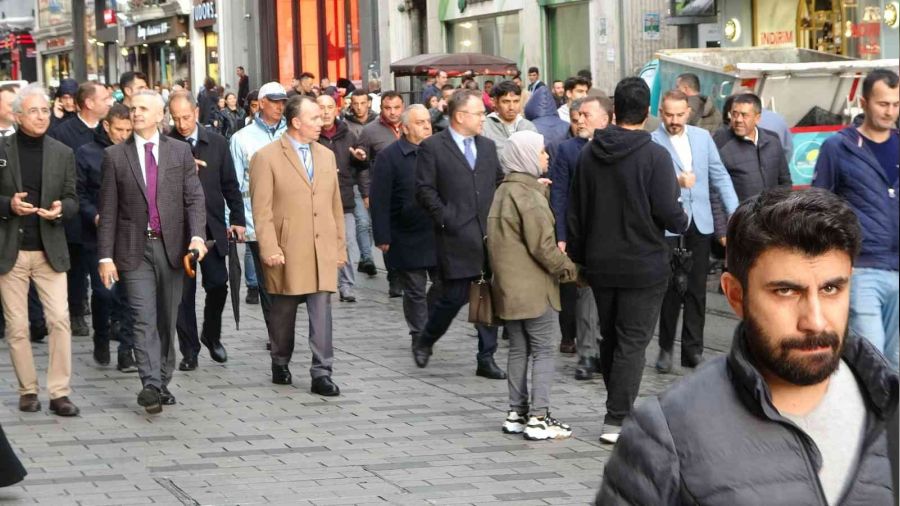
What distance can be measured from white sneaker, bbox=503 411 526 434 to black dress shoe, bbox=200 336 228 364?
3315mm

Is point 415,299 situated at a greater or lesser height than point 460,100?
lesser

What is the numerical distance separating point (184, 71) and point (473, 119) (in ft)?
147

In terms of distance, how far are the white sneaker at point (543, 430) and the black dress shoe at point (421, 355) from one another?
2476 millimetres

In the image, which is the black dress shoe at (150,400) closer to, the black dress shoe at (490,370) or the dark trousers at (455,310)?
the dark trousers at (455,310)

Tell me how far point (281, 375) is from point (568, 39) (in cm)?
2168

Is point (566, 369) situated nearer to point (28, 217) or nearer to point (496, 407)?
point (496, 407)

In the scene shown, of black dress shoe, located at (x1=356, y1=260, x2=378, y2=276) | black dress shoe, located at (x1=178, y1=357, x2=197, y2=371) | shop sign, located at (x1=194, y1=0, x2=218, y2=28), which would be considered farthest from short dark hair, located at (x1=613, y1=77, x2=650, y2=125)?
shop sign, located at (x1=194, y1=0, x2=218, y2=28)

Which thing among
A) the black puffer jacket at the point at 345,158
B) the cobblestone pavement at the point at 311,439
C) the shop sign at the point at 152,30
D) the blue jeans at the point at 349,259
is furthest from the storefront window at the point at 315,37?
the cobblestone pavement at the point at 311,439

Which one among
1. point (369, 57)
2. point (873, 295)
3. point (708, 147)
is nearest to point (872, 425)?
point (873, 295)

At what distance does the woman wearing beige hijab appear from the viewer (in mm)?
8445

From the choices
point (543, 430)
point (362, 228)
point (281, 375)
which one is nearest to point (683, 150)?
point (543, 430)

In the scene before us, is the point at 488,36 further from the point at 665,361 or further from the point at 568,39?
the point at 665,361

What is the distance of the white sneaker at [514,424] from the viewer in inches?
338

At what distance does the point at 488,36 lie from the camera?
1389 inches
